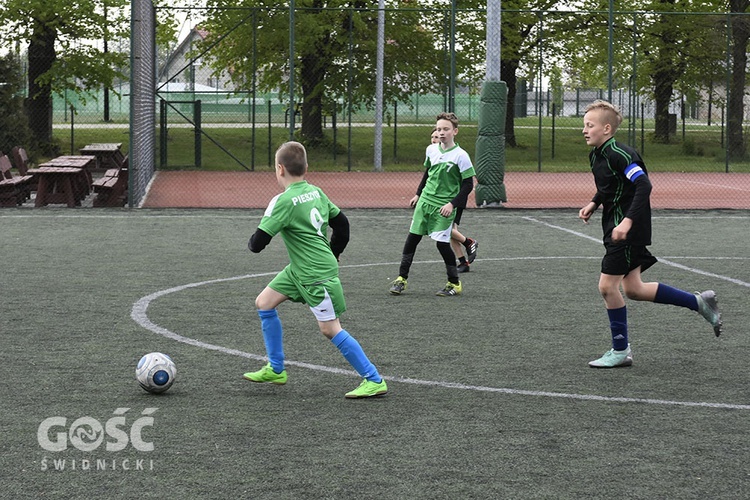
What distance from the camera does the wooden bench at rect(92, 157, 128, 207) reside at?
57.3 ft

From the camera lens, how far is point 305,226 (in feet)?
20.3

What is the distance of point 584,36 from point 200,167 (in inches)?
466

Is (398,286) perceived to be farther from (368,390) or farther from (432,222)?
(368,390)

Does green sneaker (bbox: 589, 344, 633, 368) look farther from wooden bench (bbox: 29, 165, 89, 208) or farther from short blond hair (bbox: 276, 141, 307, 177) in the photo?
wooden bench (bbox: 29, 165, 89, 208)

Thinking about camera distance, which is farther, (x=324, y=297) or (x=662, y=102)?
(x=662, y=102)

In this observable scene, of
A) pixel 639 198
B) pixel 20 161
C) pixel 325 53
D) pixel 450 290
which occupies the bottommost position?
pixel 450 290

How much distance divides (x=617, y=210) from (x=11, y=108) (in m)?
22.1

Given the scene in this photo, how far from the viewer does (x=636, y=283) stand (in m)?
7.22

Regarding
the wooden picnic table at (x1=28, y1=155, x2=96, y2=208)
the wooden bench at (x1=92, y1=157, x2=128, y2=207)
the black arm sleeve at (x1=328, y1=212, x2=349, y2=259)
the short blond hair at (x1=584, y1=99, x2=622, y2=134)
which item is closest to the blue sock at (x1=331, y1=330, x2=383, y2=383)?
the black arm sleeve at (x1=328, y1=212, x2=349, y2=259)

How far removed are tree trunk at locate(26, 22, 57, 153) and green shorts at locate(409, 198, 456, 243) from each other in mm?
21076

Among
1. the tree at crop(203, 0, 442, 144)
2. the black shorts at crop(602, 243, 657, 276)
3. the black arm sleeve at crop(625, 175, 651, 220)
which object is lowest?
the black shorts at crop(602, 243, 657, 276)

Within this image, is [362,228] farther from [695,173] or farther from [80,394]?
[695,173]

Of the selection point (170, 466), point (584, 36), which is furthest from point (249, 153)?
point (170, 466)

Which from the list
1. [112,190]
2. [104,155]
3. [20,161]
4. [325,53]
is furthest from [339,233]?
[325,53]
